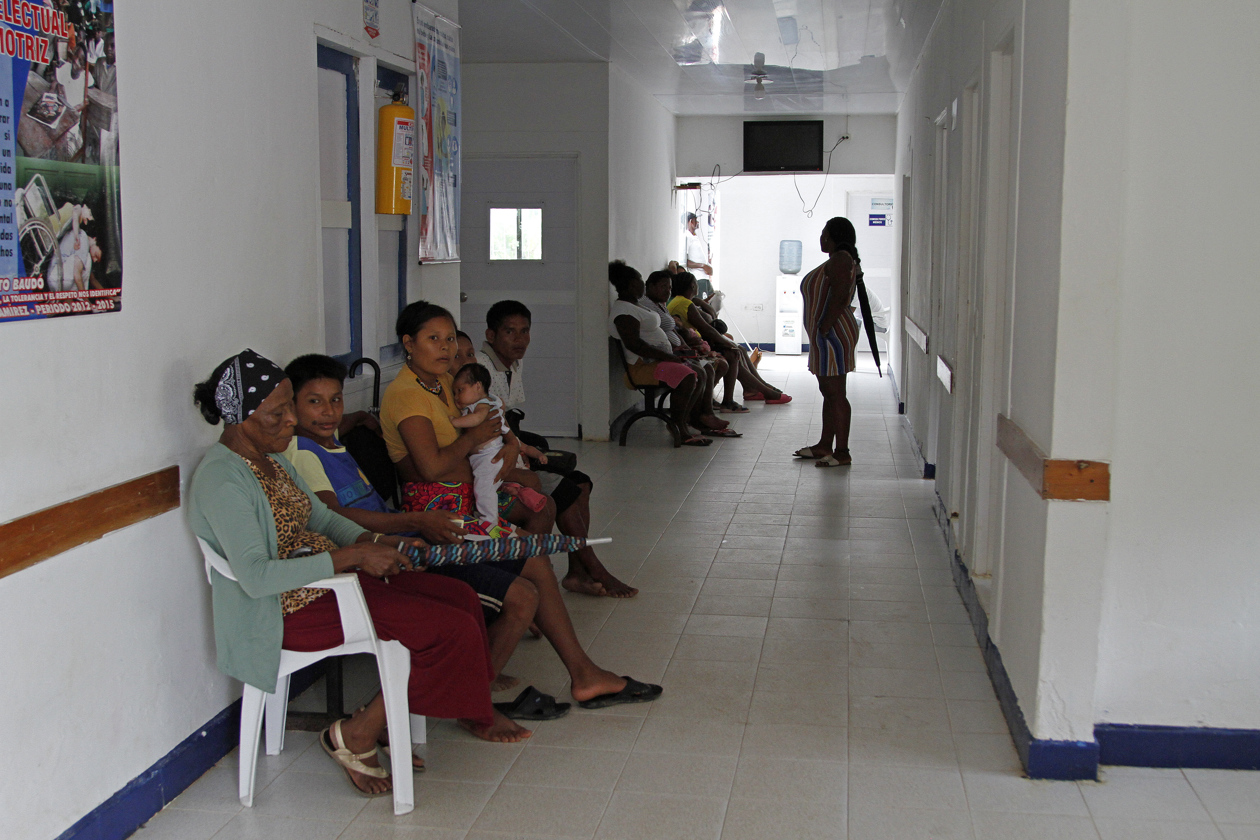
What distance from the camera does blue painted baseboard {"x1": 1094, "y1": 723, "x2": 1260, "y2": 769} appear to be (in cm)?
297

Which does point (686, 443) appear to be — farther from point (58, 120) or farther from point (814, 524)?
point (58, 120)

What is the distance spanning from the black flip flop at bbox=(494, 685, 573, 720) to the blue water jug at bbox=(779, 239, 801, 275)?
42.4 ft

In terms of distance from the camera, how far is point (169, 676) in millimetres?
2842

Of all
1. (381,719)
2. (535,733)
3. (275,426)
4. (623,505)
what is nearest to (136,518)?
(275,426)

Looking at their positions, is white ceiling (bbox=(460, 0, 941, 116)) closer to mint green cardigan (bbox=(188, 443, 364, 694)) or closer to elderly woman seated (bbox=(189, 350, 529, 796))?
elderly woman seated (bbox=(189, 350, 529, 796))

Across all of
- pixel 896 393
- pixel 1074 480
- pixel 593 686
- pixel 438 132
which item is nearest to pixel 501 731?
pixel 593 686

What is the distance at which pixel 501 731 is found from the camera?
3.23 m

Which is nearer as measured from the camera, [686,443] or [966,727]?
[966,727]

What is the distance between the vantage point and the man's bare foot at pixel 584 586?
179 inches

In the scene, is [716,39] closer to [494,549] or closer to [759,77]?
[759,77]

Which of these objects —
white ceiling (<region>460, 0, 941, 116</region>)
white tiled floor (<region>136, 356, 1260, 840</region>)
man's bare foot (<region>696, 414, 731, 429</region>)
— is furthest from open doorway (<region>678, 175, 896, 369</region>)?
white tiled floor (<region>136, 356, 1260, 840</region>)

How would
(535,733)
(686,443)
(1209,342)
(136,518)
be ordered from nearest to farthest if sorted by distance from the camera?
(136,518) → (1209,342) → (535,733) → (686,443)

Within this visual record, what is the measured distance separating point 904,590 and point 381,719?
8.11 ft

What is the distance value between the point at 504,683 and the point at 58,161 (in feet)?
6.61
